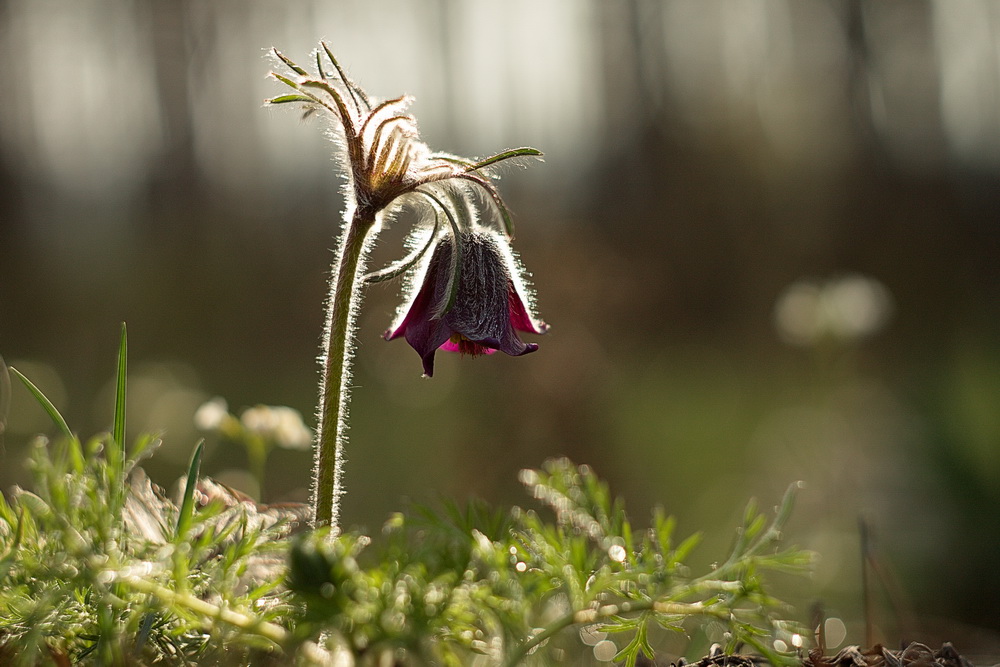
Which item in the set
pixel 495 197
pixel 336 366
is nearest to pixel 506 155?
pixel 495 197

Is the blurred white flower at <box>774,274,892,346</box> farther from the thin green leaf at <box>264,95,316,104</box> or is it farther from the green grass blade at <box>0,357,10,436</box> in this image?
the green grass blade at <box>0,357,10,436</box>

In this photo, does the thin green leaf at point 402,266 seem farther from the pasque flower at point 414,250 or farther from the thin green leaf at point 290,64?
the thin green leaf at point 290,64

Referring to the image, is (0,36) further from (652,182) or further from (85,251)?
(652,182)

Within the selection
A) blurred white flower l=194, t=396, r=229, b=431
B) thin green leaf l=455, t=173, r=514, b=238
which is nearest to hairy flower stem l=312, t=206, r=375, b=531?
thin green leaf l=455, t=173, r=514, b=238

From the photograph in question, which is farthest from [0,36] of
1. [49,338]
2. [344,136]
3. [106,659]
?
[106,659]

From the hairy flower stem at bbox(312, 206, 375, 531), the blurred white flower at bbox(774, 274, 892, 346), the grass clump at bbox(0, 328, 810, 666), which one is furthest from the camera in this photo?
the blurred white flower at bbox(774, 274, 892, 346)

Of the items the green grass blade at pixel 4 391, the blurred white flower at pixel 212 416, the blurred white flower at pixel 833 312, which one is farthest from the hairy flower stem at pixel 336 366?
the blurred white flower at pixel 833 312
